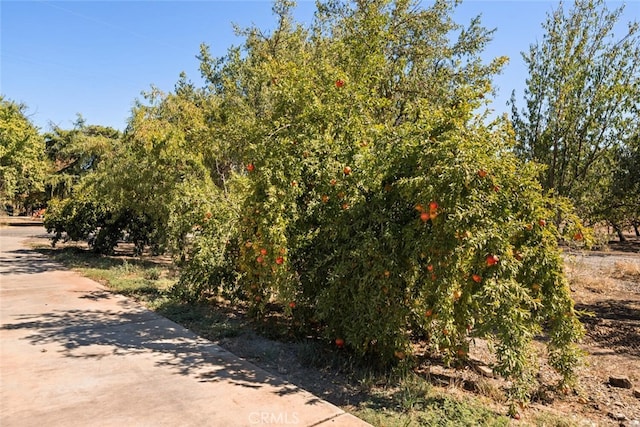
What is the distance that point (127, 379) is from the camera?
404 cm

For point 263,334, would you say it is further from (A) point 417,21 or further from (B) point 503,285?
(A) point 417,21

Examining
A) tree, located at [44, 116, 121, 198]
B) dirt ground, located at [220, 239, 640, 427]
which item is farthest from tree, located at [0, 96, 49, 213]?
dirt ground, located at [220, 239, 640, 427]

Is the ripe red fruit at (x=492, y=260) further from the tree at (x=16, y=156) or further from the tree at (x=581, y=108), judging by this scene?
the tree at (x=16, y=156)

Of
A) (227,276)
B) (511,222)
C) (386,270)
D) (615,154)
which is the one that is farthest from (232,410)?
(615,154)

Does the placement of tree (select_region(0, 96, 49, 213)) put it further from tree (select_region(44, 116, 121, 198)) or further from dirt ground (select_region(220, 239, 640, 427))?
dirt ground (select_region(220, 239, 640, 427))

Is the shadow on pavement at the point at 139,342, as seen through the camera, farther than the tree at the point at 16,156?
No

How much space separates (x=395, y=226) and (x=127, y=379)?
3053 millimetres

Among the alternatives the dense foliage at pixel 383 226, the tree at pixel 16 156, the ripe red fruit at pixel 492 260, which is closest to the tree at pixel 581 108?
the dense foliage at pixel 383 226

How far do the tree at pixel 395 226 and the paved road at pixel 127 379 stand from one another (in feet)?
3.33

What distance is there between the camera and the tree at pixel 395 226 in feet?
11.8

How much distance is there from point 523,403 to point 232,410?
244 cm

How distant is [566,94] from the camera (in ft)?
27.5

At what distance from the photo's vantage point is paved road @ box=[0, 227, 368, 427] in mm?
3344

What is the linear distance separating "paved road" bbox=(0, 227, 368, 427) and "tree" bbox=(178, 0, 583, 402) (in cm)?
102
